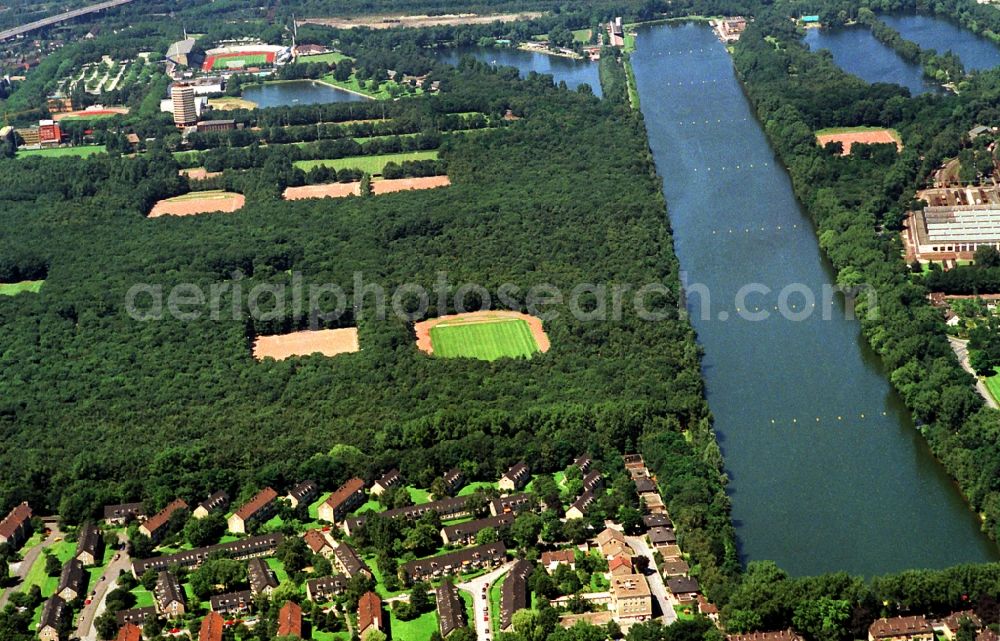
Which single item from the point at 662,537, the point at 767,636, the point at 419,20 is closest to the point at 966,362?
the point at 662,537

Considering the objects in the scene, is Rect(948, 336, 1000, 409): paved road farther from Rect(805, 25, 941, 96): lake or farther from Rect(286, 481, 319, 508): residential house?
Rect(805, 25, 941, 96): lake

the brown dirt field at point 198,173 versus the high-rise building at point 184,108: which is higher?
the high-rise building at point 184,108

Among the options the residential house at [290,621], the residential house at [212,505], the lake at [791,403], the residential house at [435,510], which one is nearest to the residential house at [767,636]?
the lake at [791,403]

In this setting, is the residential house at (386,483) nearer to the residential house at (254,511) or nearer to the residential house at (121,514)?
the residential house at (254,511)

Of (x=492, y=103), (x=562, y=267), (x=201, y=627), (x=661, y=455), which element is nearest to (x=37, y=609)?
(x=201, y=627)

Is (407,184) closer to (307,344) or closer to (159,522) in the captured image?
(307,344)

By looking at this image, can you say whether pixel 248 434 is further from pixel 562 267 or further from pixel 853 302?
pixel 853 302
